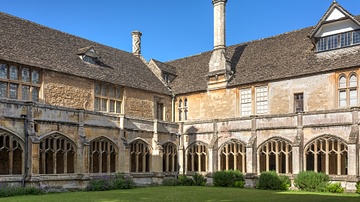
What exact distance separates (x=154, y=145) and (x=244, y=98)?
277 inches

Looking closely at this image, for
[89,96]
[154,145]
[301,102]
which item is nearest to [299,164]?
[301,102]

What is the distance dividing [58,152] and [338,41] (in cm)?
1775

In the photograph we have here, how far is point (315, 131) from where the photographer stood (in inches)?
870

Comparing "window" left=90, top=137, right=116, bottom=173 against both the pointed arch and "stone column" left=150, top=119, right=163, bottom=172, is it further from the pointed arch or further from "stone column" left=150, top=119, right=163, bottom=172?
"stone column" left=150, top=119, right=163, bottom=172

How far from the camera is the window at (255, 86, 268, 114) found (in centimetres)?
2700

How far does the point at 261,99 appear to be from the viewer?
89.0ft

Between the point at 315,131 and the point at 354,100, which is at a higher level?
the point at 354,100

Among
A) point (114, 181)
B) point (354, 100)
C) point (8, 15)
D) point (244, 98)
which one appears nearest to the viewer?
point (114, 181)

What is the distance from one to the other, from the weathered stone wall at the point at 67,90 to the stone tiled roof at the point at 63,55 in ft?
1.48

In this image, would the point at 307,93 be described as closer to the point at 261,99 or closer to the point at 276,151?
the point at 261,99

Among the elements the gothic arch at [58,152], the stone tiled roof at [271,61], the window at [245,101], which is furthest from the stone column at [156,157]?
→ the gothic arch at [58,152]

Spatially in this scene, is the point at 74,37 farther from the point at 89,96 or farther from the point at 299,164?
the point at 299,164

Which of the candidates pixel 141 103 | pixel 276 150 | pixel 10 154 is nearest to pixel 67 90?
pixel 141 103

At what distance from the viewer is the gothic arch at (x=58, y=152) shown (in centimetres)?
1933
